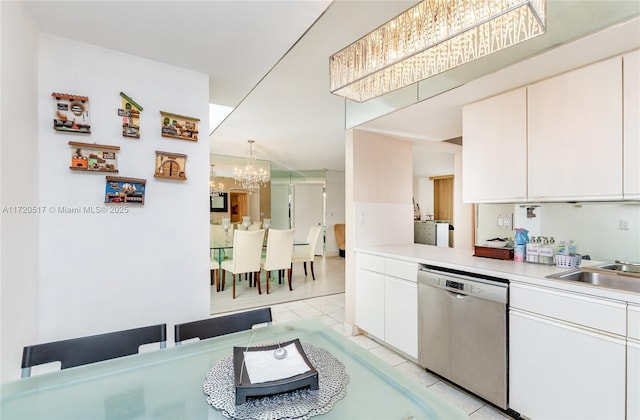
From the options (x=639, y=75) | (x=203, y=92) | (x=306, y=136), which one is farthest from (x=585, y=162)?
(x=306, y=136)

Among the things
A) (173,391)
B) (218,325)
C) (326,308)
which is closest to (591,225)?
(218,325)

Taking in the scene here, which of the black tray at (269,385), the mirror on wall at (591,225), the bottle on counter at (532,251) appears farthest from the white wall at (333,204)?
the black tray at (269,385)

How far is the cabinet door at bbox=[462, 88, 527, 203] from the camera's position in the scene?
193 cm

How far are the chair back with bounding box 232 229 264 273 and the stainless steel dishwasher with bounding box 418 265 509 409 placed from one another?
2.59 meters

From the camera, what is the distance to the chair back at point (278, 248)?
14.2 feet

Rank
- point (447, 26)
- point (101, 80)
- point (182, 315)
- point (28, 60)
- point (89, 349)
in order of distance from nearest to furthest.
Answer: point (89, 349)
point (447, 26)
point (28, 60)
point (101, 80)
point (182, 315)

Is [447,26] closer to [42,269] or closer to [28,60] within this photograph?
[28,60]

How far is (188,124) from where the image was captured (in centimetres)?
187

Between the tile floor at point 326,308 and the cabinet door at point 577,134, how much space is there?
141 centimetres

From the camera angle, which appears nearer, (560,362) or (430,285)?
(560,362)

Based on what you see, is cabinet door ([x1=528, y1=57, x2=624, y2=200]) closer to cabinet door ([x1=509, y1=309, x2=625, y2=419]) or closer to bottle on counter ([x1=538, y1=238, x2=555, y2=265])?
bottle on counter ([x1=538, y1=238, x2=555, y2=265])

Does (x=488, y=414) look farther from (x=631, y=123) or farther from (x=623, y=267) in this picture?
(x=631, y=123)

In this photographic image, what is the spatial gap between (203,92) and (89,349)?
1.59 metres

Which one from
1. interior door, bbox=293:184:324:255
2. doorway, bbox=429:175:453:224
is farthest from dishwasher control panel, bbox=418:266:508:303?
doorway, bbox=429:175:453:224
